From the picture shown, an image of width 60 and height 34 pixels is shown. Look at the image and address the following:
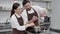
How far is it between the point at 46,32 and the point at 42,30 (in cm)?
6

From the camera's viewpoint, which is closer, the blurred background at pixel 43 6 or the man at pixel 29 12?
the man at pixel 29 12

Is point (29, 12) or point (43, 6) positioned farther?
point (43, 6)

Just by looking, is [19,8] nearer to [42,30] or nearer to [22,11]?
[22,11]

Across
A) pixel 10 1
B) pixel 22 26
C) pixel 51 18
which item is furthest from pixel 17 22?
pixel 51 18

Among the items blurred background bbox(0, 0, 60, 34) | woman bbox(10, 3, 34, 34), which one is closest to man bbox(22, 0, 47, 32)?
woman bbox(10, 3, 34, 34)

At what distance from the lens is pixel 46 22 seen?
1287 mm

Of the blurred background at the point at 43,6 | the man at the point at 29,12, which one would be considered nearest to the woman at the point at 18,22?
the man at the point at 29,12

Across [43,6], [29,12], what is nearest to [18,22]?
[29,12]

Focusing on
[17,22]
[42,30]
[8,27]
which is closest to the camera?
[17,22]

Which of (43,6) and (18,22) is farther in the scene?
(43,6)

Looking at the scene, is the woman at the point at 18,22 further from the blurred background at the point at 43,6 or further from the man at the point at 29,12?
the blurred background at the point at 43,6

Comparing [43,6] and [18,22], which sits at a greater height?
[43,6]

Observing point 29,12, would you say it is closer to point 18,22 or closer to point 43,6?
point 18,22

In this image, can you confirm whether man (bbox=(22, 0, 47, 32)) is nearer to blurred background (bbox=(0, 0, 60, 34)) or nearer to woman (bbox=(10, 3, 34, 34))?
woman (bbox=(10, 3, 34, 34))
